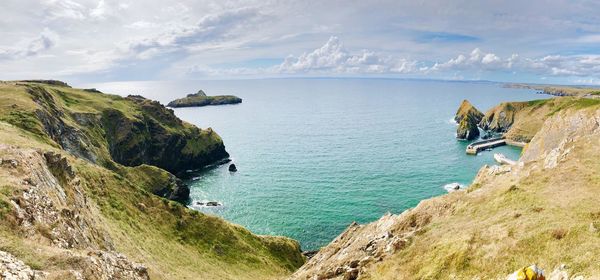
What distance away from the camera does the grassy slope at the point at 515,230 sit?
71.9ft

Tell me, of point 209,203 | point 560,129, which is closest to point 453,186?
point 560,129

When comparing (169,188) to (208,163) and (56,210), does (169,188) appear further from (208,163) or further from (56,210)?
(56,210)

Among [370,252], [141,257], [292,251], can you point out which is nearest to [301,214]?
[292,251]

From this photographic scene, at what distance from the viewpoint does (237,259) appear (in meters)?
60.8

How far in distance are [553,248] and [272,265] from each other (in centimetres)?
4847

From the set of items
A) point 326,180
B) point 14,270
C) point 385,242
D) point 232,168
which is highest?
point 14,270

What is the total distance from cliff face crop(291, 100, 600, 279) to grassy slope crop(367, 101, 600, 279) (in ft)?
0.16

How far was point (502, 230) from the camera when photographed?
1017 inches

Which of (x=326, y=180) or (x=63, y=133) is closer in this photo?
(x=63, y=133)

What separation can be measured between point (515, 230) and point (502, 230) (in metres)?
0.79

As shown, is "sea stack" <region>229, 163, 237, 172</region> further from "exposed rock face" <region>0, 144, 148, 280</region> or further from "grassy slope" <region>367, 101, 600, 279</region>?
"grassy slope" <region>367, 101, 600, 279</region>

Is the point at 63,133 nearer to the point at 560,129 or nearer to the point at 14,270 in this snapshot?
the point at 14,270

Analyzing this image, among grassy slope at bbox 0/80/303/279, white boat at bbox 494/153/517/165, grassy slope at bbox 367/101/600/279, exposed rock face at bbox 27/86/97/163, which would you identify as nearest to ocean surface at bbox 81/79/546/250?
white boat at bbox 494/153/517/165

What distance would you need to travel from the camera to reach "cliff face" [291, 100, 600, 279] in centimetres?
2208
